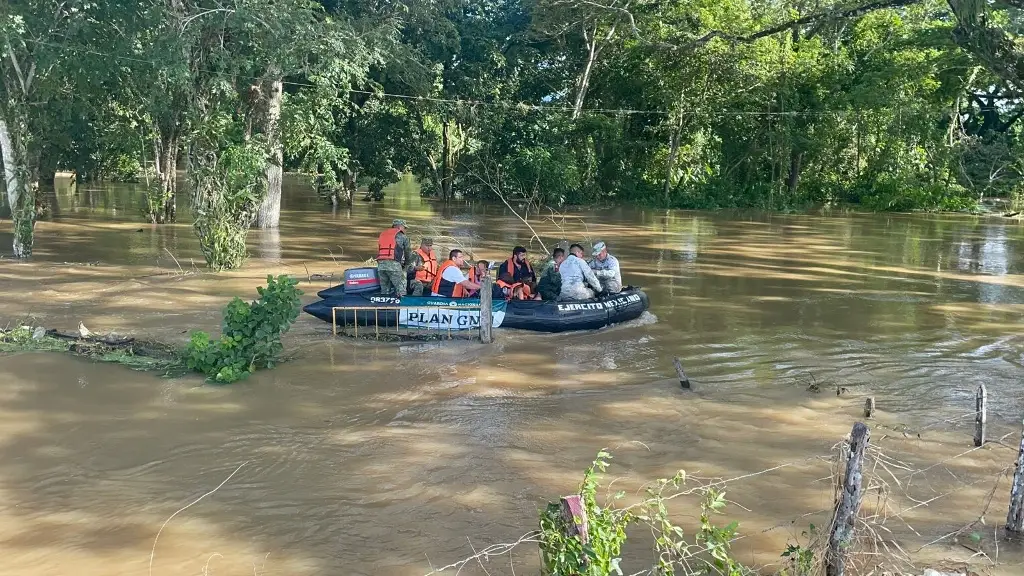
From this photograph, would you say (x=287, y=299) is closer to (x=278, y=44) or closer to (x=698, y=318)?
(x=698, y=318)

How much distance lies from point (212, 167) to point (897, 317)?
11.5 metres

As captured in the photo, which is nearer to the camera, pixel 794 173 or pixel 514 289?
pixel 514 289

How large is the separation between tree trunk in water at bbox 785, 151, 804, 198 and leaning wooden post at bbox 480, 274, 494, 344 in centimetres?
2529

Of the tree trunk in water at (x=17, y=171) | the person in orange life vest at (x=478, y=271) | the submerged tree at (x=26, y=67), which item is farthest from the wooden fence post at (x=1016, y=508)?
the tree trunk in water at (x=17, y=171)

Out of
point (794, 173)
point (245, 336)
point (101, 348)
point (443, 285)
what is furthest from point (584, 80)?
point (101, 348)

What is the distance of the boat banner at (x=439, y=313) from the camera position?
11.3 m

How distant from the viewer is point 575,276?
1226 cm

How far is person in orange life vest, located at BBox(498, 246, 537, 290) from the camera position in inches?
495

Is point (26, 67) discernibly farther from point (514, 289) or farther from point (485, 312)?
point (485, 312)

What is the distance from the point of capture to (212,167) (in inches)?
603

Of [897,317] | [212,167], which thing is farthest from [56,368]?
[897,317]

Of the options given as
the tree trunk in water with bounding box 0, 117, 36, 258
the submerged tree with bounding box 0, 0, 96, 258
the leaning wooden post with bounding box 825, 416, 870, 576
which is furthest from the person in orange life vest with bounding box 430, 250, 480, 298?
the tree trunk in water with bounding box 0, 117, 36, 258

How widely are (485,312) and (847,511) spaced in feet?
22.8

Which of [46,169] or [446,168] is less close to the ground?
[446,168]
